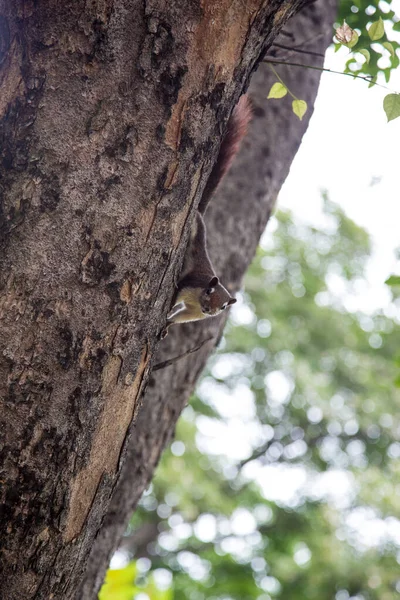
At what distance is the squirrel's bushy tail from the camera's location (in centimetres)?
162

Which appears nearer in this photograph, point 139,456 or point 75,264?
point 75,264

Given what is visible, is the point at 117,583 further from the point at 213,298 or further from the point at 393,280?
the point at 393,280

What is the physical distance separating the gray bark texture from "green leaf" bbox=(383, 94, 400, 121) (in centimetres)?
29

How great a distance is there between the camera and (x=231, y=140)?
68.9 inches

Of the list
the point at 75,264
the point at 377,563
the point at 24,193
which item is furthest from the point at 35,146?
the point at 377,563

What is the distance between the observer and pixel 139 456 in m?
2.00

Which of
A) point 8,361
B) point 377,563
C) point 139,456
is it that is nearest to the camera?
point 8,361

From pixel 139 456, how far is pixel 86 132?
121 cm

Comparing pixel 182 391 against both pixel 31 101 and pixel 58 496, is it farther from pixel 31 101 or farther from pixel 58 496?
pixel 31 101

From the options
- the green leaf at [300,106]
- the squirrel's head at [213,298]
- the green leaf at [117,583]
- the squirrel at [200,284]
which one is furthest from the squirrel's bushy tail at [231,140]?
the green leaf at [117,583]

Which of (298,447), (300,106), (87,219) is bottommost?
(298,447)

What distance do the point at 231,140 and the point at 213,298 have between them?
571mm

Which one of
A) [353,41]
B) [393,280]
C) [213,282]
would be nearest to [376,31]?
[353,41]

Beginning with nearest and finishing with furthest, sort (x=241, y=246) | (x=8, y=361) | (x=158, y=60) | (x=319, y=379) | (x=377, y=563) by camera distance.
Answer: (x=8, y=361) → (x=158, y=60) → (x=241, y=246) → (x=377, y=563) → (x=319, y=379)
